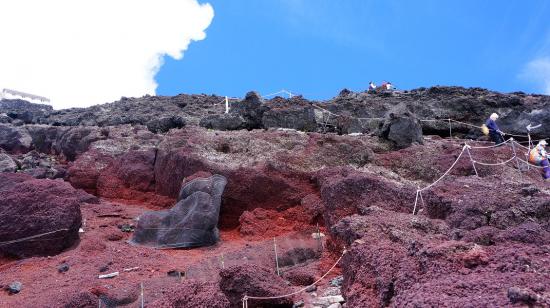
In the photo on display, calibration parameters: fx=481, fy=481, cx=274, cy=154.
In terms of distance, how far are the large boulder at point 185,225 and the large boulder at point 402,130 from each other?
575 centimetres

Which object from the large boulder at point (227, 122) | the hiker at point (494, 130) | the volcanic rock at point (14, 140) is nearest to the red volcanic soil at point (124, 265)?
the large boulder at point (227, 122)

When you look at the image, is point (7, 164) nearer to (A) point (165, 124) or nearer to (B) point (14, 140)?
(A) point (165, 124)

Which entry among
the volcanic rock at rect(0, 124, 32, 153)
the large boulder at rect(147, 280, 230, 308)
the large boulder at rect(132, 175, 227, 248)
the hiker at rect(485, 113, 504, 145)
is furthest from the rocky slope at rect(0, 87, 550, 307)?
the volcanic rock at rect(0, 124, 32, 153)

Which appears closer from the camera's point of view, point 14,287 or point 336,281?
point 336,281

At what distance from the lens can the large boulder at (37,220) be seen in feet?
32.9

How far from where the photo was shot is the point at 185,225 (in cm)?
1048

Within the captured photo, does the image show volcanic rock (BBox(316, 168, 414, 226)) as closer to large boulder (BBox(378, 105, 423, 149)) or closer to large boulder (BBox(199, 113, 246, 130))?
large boulder (BBox(378, 105, 423, 149))

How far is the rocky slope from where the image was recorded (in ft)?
15.2

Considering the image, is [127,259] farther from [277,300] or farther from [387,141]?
[387,141]

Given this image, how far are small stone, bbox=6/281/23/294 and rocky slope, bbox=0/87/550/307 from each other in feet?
0.33

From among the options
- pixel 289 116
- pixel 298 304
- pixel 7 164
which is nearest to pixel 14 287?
pixel 298 304

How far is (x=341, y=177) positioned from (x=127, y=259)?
15.5 feet

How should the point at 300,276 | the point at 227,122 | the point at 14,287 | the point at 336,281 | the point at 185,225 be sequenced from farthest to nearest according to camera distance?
the point at 227,122
the point at 185,225
the point at 14,287
the point at 300,276
the point at 336,281

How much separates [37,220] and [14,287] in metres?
1.93
